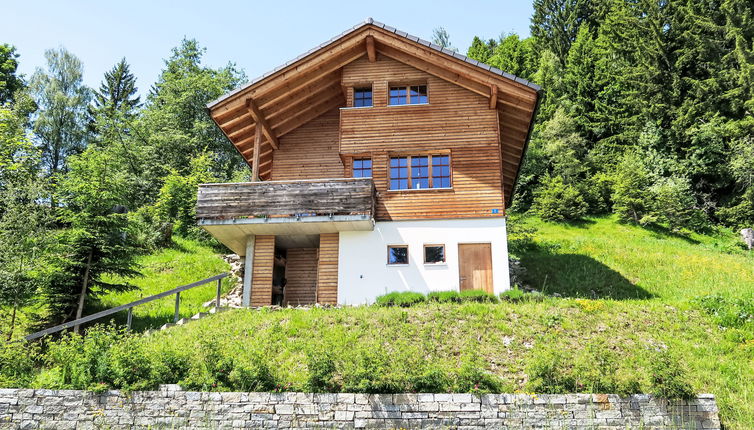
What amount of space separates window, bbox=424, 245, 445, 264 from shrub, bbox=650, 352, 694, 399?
803 centimetres

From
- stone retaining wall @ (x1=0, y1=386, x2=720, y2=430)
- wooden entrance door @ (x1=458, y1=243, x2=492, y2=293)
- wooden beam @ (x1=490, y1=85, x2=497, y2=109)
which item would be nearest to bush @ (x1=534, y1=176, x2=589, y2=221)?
wooden beam @ (x1=490, y1=85, x2=497, y2=109)

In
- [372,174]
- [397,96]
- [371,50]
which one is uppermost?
[371,50]

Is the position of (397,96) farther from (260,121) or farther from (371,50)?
(260,121)

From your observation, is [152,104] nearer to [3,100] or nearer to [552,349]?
[3,100]

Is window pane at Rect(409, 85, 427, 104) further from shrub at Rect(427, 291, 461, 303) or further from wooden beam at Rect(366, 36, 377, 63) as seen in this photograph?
shrub at Rect(427, 291, 461, 303)

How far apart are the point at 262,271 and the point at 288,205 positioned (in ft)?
8.02

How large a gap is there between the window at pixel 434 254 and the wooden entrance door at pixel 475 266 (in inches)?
22.4

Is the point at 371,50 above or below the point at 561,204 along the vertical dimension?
above

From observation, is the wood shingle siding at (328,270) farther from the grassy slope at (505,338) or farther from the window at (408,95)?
the window at (408,95)

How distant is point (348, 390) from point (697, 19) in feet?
136

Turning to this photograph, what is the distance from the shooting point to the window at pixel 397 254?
18328 mm

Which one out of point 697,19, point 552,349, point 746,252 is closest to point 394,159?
point 552,349

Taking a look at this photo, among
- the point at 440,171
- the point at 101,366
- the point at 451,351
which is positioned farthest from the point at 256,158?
the point at 451,351

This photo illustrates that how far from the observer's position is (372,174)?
63.8 feet
